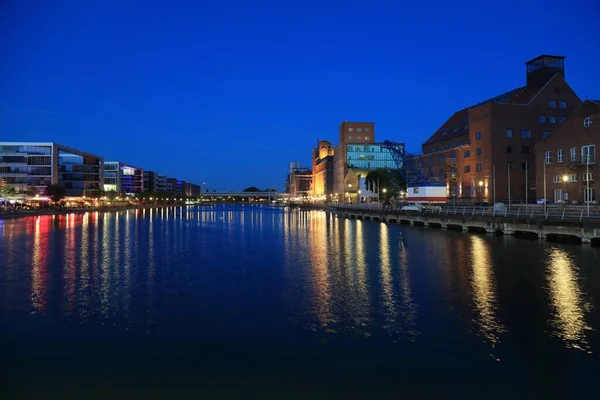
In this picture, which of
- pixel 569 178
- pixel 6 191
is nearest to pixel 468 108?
pixel 569 178

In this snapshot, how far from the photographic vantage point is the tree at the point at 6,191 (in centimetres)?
12388

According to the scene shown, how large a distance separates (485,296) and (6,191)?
5377 inches

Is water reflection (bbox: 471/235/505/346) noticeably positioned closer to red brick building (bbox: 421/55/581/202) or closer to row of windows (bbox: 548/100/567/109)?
red brick building (bbox: 421/55/581/202)

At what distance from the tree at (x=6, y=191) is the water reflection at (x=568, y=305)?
134m

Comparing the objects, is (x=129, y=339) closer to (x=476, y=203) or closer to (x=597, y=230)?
(x=597, y=230)

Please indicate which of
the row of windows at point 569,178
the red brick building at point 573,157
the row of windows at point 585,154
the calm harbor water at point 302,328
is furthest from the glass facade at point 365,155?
the calm harbor water at point 302,328

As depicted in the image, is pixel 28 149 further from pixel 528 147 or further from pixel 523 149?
pixel 528 147

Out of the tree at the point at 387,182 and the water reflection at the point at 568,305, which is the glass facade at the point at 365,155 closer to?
the tree at the point at 387,182

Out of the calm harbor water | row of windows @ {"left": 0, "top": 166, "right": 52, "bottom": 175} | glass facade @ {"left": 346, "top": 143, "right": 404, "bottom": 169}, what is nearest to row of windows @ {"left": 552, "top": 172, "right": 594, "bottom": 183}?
the calm harbor water

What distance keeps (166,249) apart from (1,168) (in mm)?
133411

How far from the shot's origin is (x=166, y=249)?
42625 millimetres

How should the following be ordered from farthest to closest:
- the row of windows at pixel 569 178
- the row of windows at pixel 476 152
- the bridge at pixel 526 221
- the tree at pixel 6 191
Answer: the tree at pixel 6 191 < the row of windows at pixel 476 152 < the row of windows at pixel 569 178 < the bridge at pixel 526 221

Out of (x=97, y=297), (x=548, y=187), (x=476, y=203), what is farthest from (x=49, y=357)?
(x=476, y=203)

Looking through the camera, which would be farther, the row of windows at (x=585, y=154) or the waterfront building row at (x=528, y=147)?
the waterfront building row at (x=528, y=147)
